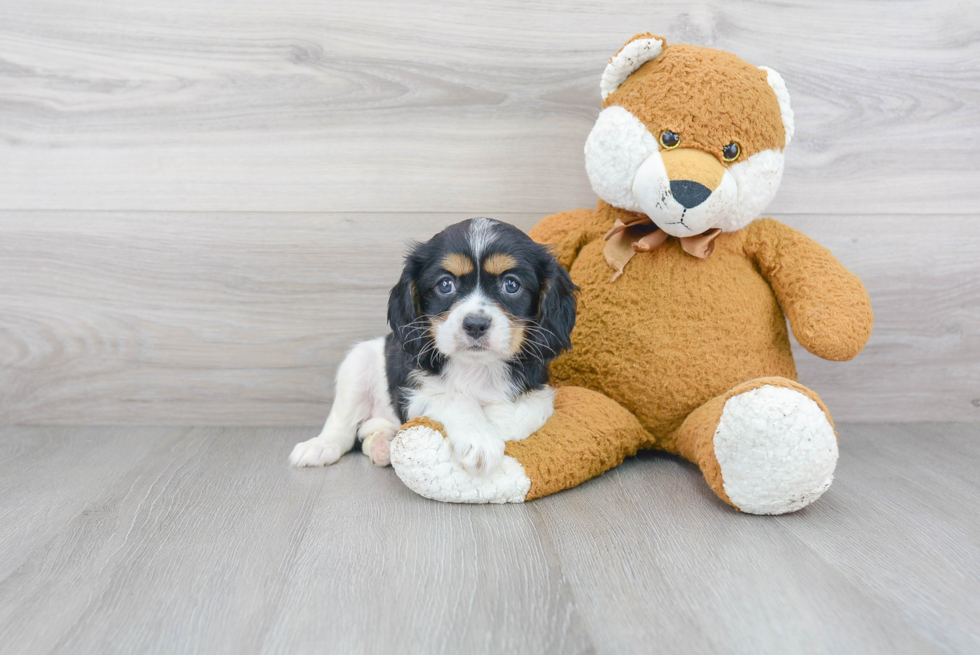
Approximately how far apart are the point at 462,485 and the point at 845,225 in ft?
4.54

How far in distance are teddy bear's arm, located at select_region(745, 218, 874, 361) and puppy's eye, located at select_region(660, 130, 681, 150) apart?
32cm

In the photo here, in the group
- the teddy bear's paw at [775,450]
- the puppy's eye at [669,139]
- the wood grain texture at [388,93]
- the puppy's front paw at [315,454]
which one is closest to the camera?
the teddy bear's paw at [775,450]

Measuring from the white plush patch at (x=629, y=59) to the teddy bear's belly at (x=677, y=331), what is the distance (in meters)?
0.39

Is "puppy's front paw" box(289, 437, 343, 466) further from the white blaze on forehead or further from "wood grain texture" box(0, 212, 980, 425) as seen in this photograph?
the white blaze on forehead

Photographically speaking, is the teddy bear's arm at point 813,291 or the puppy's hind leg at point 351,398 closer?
the teddy bear's arm at point 813,291

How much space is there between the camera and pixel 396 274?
2004mm

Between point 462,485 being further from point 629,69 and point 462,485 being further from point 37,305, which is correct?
point 37,305

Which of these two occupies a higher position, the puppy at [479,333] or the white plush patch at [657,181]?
the white plush patch at [657,181]

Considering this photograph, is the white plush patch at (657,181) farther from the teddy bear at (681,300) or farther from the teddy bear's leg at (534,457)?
the teddy bear's leg at (534,457)

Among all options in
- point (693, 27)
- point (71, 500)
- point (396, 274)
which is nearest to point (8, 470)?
point (71, 500)

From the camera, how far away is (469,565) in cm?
116

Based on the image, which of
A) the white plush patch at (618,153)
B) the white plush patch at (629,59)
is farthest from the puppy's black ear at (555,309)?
the white plush patch at (629,59)

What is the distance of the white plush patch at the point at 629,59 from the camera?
154cm

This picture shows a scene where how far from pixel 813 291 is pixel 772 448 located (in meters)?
0.46
